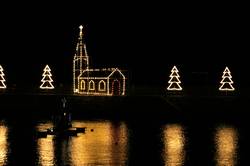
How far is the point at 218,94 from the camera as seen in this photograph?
4094 centimetres

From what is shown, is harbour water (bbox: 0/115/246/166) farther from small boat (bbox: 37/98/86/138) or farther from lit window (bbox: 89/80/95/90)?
lit window (bbox: 89/80/95/90)

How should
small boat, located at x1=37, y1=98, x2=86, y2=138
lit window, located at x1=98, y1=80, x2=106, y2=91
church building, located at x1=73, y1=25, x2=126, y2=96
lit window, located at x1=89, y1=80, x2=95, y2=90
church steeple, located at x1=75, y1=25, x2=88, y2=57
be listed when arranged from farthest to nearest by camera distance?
church steeple, located at x1=75, y1=25, x2=88, y2=57, lit window, located at x1=89, y1=80, x2=95, y2=90, lit window, located at x1=98, y1=80, x2=106, y2=91, church building, located at x1=73, y1=25, x2=126, y2=96, small boat, located at x1=37, y1=98, x2=86, y2=138

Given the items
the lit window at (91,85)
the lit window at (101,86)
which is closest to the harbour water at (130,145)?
the lit window at (101,86)

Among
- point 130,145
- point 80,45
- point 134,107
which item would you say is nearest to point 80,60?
point 80,45

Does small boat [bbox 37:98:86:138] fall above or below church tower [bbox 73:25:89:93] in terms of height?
below

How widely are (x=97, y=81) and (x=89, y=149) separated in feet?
100

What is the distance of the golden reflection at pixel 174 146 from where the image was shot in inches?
557

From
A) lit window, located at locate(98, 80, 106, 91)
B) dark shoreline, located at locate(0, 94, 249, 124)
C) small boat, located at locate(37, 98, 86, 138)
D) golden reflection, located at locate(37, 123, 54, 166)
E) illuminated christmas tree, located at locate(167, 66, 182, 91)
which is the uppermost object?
illuminated christmas tree, located at locate(167, 66, 182, 91)

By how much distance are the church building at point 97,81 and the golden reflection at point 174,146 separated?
22.2 m

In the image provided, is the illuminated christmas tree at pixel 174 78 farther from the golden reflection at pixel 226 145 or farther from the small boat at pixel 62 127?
the small boat at pixel 62 127

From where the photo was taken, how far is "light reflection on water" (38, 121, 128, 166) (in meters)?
14.0

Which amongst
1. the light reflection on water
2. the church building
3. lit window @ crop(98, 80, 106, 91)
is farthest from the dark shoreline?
lit window @ crop(98, 80, 106, 91)

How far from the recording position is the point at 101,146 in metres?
16.7

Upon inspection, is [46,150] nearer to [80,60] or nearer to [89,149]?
[89,149]
